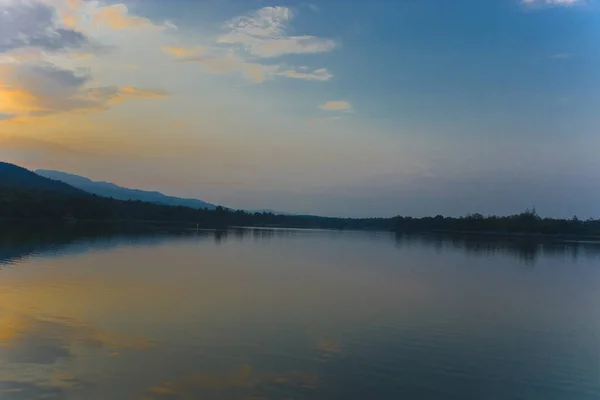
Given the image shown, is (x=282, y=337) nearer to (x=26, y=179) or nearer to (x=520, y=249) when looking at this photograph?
(x=520, y=249)

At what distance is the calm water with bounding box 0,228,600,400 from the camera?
9742mm

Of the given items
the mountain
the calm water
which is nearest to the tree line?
the mountain

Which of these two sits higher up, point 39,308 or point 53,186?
point 53,186

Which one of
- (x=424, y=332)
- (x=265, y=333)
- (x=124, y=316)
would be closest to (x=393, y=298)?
(x=424, y=332)

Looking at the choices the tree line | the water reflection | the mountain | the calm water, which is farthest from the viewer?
the mountain

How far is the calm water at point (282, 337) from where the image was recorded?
9742 millimetres

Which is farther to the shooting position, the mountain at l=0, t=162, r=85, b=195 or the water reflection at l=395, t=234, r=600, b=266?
the mountain at l=0, t=162, r=85, b=195

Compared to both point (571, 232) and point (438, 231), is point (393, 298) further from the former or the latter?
point (438, 231)

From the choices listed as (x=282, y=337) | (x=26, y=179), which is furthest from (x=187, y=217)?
(x=282, y=337)

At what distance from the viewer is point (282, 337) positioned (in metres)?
13.2

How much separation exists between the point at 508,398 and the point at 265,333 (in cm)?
605

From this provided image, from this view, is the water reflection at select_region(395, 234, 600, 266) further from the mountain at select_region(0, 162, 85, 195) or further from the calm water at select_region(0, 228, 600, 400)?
the mountain at select_region(0, 162, 85, 195)

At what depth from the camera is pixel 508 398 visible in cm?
987

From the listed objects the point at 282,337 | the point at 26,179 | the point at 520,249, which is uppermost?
the point at 26,179
